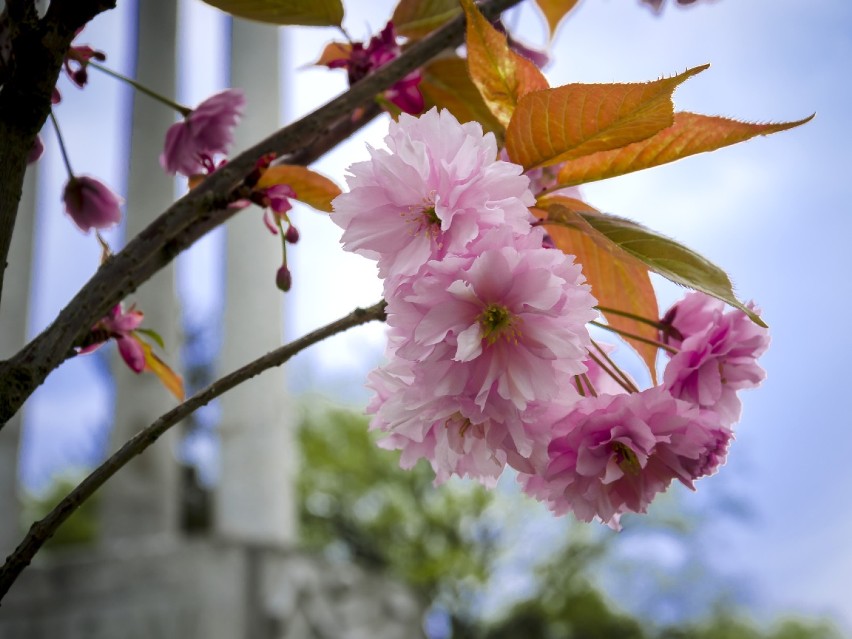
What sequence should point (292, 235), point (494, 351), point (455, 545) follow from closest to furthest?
point (494, 351) < point (292, 235) < point (455, 545)

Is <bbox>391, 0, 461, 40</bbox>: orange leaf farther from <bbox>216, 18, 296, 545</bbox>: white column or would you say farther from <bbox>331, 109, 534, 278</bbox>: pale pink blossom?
<bbox>216, 18, 296, 545</bbox>: white column

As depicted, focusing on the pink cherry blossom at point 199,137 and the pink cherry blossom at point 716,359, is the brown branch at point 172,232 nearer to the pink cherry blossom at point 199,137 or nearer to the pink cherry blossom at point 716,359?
the pink cherry blossom at point 199,137

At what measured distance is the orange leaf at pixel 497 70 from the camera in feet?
1.12

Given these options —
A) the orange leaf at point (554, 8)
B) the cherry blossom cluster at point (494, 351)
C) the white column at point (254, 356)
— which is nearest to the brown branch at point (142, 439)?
the cherry blossom cluster at point (494, 351)

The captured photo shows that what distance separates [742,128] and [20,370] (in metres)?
0.29

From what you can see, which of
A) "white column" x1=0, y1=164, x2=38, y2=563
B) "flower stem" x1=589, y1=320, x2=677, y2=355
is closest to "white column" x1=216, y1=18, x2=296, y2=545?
"white column" x1=0, y1=164, x2=38, y2=563

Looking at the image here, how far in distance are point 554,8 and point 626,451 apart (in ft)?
0.97

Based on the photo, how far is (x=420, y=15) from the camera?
0.48m

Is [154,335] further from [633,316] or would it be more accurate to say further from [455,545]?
[455,545]

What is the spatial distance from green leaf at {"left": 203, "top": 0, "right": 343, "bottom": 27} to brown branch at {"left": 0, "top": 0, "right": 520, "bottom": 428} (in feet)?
0.22

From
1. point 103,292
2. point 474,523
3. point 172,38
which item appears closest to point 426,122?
point 103,292

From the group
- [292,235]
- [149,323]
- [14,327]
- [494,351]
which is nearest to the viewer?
[494,351]

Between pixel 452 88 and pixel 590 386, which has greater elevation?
pixel 452 88

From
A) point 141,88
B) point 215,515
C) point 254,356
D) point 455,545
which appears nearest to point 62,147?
point 141,88
